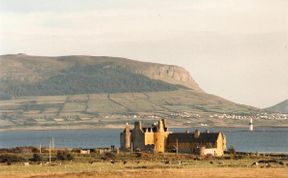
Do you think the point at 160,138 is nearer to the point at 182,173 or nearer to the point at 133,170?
the point at 133,170

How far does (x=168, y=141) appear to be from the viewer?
133 metres

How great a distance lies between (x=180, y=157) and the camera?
4343 inches

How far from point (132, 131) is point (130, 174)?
60383 millimetres

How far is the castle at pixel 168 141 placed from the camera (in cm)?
12719

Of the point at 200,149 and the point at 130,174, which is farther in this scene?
the point at 200,149

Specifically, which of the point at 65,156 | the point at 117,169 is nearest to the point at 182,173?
the point at 117,169

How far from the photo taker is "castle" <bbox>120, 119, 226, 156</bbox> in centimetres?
12719

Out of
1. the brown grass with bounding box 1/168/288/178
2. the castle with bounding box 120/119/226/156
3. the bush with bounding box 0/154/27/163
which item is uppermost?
the castle with bounding box 120/119/226/156

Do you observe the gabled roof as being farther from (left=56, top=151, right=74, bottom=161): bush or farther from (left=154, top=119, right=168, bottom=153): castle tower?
(left=56, top=151, right=74, bottom=161): bush

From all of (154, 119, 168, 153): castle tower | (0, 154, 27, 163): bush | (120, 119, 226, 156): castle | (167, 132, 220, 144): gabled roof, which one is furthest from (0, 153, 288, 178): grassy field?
(154, 119, 168, 153): castle tower

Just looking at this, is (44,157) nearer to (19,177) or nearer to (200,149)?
(200,149)

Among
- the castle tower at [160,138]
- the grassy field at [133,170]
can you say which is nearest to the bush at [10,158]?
the grassy field at [133,170]

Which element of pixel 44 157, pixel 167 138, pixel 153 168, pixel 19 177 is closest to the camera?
pixel 19 177

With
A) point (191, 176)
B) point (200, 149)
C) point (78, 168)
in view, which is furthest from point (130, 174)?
point (200, 149)
